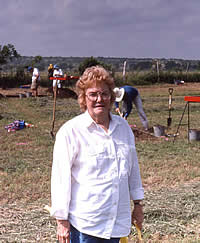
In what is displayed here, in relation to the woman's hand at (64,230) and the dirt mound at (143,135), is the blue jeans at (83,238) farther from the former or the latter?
the dirt mound at (143,135)

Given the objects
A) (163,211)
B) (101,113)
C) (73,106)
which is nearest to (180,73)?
(73,106)

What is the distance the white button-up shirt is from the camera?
218cm

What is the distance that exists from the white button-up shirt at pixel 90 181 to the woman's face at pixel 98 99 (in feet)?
0.25

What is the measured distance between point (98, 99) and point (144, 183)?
13.2 ft

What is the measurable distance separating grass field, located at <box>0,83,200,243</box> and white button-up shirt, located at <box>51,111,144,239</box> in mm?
1743

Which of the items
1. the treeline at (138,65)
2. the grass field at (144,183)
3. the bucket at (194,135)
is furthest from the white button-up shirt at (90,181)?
the treeline at (138,65)

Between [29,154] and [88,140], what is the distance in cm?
606

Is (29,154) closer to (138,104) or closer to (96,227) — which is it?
(138,104)

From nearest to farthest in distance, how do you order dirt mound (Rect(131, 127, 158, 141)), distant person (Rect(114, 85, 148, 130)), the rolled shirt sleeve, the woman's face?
A: the rolled shirt sleeve → the woman's face → distant person (Rect(114, 85, 148, 130)) → dirt mound (Rect(131, 127, 158, 141))

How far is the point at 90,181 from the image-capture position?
2.20 m

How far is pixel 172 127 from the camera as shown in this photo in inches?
460

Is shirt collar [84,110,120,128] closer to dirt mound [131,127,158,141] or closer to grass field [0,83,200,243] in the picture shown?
grass field [0,83,200,243]

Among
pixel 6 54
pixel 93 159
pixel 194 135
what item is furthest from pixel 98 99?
pixel 6 54

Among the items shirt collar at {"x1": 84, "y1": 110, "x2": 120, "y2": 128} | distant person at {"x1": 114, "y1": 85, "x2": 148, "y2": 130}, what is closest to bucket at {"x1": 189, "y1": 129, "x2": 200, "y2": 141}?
distant person at {"x1": 114, "y1": 85, "x2": 148, "y2": 130}
